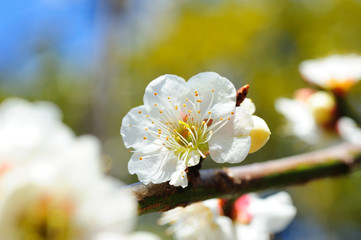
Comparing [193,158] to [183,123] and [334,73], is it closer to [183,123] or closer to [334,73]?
[183,123]

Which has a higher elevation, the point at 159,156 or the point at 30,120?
the point at 30,120

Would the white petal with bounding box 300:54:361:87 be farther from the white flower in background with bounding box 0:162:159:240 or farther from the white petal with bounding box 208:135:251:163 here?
the white flower in background with bounding box 0:162:159:240

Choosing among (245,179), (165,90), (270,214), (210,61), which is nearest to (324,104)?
(270,214)

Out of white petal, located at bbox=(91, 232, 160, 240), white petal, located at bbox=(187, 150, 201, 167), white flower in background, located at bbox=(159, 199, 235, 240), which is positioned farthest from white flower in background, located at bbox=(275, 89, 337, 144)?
white petal, located at bbox=(91, 232, 160, 240)

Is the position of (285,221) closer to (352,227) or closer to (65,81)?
(352,227)

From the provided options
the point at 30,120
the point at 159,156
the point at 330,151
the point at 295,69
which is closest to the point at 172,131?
the point at 159,156

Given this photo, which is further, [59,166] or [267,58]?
[267,58]
